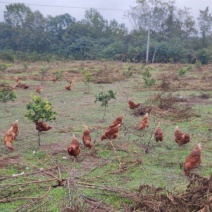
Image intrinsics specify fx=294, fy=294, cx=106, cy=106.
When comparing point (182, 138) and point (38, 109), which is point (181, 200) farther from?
point (38, 109)

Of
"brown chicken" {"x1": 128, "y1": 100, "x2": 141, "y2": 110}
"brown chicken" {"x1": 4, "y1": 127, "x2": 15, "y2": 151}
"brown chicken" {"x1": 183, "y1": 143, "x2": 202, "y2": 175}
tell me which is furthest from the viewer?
"brown chicken" {"x1": 128, "y1": 100, "x2": 141, "y2": 110}

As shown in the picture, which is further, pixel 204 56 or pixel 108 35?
pixel 108 35

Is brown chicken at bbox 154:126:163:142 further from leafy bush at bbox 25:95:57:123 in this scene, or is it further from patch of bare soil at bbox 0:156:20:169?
patch of bare soil at bbox 0:156:20:169

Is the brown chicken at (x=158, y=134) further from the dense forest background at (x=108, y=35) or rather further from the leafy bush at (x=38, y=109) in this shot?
the dense forest background at (x=108, y=35)

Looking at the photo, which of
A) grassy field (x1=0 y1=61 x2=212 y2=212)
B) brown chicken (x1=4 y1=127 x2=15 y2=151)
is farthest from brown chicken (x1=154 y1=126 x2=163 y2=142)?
brown chicken (x1=4 y1=127 x2=15 y2=151)

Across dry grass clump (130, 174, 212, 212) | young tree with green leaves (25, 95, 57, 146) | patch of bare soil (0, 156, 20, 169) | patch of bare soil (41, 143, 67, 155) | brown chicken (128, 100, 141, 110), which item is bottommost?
patch of bare soil (0, 156, 20, 169)

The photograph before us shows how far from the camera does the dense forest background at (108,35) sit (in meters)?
37.3

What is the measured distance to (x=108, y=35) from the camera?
47062 millimetres

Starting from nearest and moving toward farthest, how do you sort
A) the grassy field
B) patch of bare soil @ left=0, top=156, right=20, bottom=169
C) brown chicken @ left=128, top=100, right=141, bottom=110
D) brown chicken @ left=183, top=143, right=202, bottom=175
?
the grassy field
brown chicken @ left=183, top=143, right=202, bottom=175
patch of bare soil @ left=0, top=156, right=20, bottom=169
brown chicken @ left=128, top=100, right=141, bottom=110

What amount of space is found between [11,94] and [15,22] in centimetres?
4139

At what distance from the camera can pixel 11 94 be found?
30.9 feet

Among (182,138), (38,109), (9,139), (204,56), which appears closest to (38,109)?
(38,109)

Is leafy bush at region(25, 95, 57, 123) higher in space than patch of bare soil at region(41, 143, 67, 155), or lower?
higher

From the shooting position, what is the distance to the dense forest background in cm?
3734
